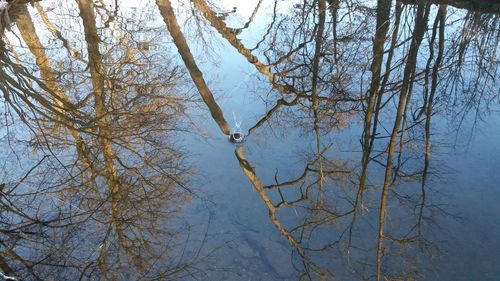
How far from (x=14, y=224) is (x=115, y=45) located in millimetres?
2675

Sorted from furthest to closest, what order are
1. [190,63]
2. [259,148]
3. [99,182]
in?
1. [190,63]
2. [259,148]
3. [99,182]

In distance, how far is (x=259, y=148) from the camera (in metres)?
3.88

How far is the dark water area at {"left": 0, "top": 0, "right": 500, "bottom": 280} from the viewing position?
2.97 m

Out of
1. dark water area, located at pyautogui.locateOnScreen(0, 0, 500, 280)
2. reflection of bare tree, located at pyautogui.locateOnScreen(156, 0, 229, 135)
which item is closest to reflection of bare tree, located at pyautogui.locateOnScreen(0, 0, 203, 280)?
dark water area, located at pyautogui.locateOnScreen(0, 0, 500, 280)

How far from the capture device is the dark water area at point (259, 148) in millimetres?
2975

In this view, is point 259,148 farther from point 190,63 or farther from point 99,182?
point 190,63

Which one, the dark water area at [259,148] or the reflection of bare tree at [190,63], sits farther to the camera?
the reflection of bare tree at [190,63]

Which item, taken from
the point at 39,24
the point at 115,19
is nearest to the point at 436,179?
the point at 115,19

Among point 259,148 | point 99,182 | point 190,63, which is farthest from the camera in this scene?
point 190,63

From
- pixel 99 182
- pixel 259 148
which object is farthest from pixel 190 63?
pixel 99 182

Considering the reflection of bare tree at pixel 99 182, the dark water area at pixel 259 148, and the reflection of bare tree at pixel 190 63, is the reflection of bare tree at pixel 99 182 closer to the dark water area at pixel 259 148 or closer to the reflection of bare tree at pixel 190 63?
the dark water area at pixel 259 148

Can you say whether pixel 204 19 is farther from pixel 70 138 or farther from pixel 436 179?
pixel 436 179

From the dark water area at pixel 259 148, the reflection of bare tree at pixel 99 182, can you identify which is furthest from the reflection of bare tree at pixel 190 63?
the reflection of bare tree at pixel 99 182

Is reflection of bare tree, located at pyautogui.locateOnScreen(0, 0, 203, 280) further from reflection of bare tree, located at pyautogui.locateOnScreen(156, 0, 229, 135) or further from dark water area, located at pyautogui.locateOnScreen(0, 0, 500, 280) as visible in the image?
reflection of bare tree, located at pyautogui.locateOnScreen(156, 0, 229, 135)
